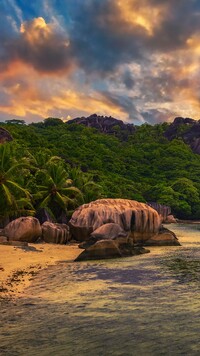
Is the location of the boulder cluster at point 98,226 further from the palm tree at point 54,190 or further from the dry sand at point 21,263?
the palm tree at point 54,190

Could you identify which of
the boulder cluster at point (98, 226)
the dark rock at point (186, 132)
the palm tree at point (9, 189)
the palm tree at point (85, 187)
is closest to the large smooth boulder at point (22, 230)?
the boulder cluster at point (98, 226)

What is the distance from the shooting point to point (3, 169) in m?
37.2

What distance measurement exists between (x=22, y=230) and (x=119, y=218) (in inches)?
348

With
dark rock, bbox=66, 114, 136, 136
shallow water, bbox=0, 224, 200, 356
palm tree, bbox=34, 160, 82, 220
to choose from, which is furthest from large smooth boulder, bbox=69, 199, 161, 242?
dark rock, bbox=66, 114, 136, 136

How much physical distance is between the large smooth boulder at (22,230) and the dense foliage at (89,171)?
3269 millimetres

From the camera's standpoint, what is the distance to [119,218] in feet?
116

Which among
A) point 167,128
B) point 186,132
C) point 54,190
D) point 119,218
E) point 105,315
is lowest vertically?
point 105,315

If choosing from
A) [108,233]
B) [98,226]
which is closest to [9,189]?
[98,226]

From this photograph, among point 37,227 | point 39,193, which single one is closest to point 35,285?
point 37,227

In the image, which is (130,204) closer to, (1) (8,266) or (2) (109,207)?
(2) (109,207)

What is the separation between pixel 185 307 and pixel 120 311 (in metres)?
2.20

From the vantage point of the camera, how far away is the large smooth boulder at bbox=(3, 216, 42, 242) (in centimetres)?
3257

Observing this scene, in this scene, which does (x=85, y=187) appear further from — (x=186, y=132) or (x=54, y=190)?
(x=186, y=132)

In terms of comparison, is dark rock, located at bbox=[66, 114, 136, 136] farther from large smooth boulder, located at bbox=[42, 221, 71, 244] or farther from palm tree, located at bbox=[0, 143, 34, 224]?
large smooth boulder, located at bbox=[42, 221, 71, 244]
